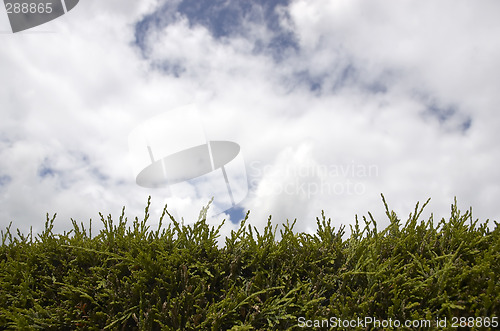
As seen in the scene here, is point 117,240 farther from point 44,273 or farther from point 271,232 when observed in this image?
point 271,232

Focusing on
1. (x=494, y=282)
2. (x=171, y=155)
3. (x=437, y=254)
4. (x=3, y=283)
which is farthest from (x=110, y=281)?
(x=171, y=155)

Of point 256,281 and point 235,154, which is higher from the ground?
point 235,154

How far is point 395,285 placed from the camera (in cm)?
432

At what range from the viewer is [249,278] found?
194 inches

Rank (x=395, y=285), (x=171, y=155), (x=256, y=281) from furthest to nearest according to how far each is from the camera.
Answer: (x=171, y=155), (x=256, y=281), (x=395, y=285)

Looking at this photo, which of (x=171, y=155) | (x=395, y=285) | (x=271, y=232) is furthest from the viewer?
(x=171, y=155)

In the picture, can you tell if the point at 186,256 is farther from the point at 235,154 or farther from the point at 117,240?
the point at 235,154

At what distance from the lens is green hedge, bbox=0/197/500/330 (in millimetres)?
4418

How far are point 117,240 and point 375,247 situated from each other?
3.50 meters

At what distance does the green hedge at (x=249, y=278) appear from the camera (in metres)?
4.42

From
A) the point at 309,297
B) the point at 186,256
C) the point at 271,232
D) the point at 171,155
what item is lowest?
the point at 309,297

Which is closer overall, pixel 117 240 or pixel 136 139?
pixel 117 240

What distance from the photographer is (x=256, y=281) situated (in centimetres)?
469

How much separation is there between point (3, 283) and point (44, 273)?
516mm
